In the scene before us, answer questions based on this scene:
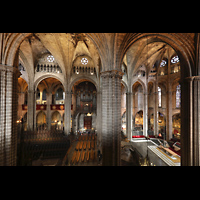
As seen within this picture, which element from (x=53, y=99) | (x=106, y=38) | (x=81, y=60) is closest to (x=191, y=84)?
(x=106, y=38)

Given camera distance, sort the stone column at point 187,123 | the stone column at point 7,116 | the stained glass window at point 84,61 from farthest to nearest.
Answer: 1. the stained glass window at point 84,61
2. the stone column at point 187,123
3. the stone column at point 7,116

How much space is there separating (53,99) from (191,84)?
2224 centimetres

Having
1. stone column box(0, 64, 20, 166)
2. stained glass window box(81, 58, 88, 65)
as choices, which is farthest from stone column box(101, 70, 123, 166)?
stained glass window box(81, 58, 88, 65)

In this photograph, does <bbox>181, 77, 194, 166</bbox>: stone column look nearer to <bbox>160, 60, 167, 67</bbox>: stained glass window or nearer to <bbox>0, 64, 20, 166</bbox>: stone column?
<bbox>0, 64, 20, 166</bbox>: stone column

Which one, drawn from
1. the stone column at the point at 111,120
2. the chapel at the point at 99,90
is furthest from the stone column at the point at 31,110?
the stone column at the point at 111,120

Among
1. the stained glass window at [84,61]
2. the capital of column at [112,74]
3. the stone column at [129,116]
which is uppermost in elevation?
the stained glass window at [84,61]

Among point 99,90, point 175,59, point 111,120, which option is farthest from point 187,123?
point 175,59

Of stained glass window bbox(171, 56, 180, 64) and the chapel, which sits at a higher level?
stained glass window bbox(171, 56, 180, 64)

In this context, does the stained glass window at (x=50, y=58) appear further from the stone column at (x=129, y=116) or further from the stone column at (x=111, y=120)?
the stone column at (x=111, y=120)

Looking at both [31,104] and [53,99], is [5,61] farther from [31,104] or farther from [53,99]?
[53,99]

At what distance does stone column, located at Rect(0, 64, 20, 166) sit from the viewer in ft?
15.5

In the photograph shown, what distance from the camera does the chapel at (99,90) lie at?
17.4 feet

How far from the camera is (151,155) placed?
10.9m

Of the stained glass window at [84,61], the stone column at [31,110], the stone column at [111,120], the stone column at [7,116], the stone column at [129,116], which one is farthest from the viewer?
the stained glass window at [84,61]
